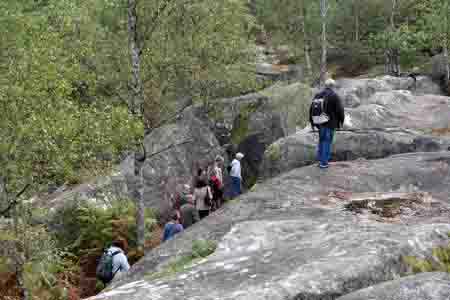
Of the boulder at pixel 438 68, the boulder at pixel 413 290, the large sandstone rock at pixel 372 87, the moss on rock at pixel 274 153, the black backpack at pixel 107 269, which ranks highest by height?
the boulder at pixel 438 68

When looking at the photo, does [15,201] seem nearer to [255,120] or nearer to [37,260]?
[37,260]

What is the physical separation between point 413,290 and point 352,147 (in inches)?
529

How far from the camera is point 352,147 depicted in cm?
1820

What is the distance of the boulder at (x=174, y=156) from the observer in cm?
2377

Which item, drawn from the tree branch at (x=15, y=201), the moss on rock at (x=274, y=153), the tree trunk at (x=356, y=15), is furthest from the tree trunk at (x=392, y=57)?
the tree branch at (x=15, y=201)

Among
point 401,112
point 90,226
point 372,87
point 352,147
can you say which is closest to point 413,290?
point 352,147

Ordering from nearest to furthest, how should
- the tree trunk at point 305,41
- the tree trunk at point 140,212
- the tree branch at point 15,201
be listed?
the tree branch at point 15,201 < the tree trunk at point 140,212 < the tree trunk at point 305,41

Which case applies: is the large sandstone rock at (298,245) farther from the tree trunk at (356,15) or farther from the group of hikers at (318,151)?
the tree trunk at (356,15)

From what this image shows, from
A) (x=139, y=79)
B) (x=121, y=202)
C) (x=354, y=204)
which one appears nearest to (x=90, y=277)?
(x=121, y=202)

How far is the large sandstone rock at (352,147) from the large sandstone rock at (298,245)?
424 centimetres

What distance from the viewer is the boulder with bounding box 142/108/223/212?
23766 millimetres

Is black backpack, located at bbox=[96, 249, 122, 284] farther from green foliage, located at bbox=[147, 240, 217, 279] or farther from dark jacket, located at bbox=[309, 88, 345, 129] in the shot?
dark jacket, located at bbox=[309, 88, 345, 129]

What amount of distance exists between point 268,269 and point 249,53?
785 inches

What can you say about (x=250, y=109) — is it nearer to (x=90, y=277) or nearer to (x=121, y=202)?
(x=121, y=202)
